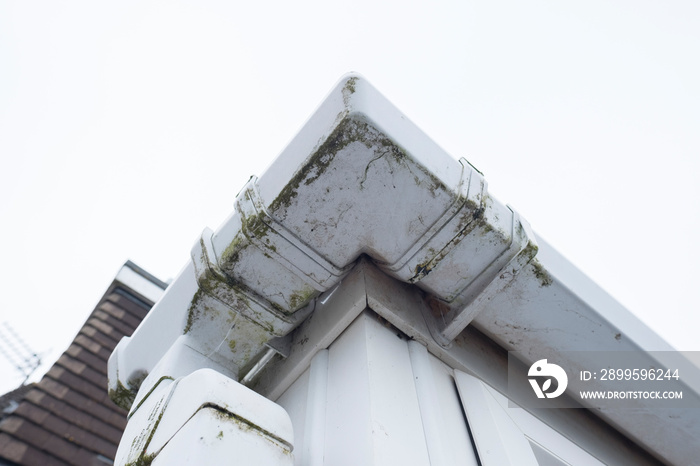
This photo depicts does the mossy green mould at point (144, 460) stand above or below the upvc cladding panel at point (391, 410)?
below

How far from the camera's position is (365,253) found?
1.05 metres

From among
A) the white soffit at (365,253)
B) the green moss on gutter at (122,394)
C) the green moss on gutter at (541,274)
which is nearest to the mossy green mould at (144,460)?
the white soffit at (365,253)

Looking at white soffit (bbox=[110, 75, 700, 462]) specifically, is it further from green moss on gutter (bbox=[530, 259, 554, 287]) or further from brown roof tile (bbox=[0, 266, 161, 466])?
brown roof tile (bbox=[0, 266, 161, 466])

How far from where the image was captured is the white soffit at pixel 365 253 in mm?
886

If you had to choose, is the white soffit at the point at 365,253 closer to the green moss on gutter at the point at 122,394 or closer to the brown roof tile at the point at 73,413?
the green moss on gutter at the point at 122,394

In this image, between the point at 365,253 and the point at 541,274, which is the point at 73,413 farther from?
the point at 541,274

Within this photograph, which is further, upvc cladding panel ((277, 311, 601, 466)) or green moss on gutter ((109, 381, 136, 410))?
green moss on gutter ((109, 381, 136, 410))

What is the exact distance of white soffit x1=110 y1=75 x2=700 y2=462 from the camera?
34.9 inches

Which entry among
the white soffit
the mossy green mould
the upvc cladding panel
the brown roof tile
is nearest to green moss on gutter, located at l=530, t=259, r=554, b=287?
the white soffit

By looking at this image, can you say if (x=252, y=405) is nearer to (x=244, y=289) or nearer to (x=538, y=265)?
(x=244, y=289)

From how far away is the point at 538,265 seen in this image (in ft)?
3.64

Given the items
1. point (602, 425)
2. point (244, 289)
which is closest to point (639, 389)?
point (602, 425)

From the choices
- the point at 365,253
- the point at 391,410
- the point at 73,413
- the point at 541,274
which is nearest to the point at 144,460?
the point at 391,410

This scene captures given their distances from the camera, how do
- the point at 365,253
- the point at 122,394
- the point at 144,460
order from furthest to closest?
the point at 122,394, the point at 365,253, the point at 144,460
